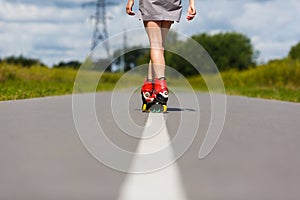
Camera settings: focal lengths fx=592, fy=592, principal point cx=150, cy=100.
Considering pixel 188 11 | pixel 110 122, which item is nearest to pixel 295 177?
pixel 110 122

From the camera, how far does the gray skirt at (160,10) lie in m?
8.51

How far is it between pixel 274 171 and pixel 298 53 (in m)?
92.4

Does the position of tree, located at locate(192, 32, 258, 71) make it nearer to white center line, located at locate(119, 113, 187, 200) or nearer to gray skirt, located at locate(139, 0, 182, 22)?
gray skirt, located at locate(139, 0, 182, 22)

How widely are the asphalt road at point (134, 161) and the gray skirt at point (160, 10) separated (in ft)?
6.02

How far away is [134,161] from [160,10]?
4.30 meters

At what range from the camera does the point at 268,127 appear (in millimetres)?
7012

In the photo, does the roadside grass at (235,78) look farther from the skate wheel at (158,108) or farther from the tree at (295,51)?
the tree at (295,51)

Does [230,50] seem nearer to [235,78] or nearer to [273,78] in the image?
[235,78]

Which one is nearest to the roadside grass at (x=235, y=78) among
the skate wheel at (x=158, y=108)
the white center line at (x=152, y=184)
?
the skate wheel at (x=158, y=108)

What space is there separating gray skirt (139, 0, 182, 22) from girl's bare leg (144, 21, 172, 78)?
135 mm

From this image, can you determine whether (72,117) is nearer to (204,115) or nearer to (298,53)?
(204,115)

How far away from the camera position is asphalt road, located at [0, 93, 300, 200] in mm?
3537

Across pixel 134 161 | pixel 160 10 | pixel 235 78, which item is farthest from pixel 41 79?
pixel 134 161

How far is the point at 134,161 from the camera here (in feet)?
15.1
